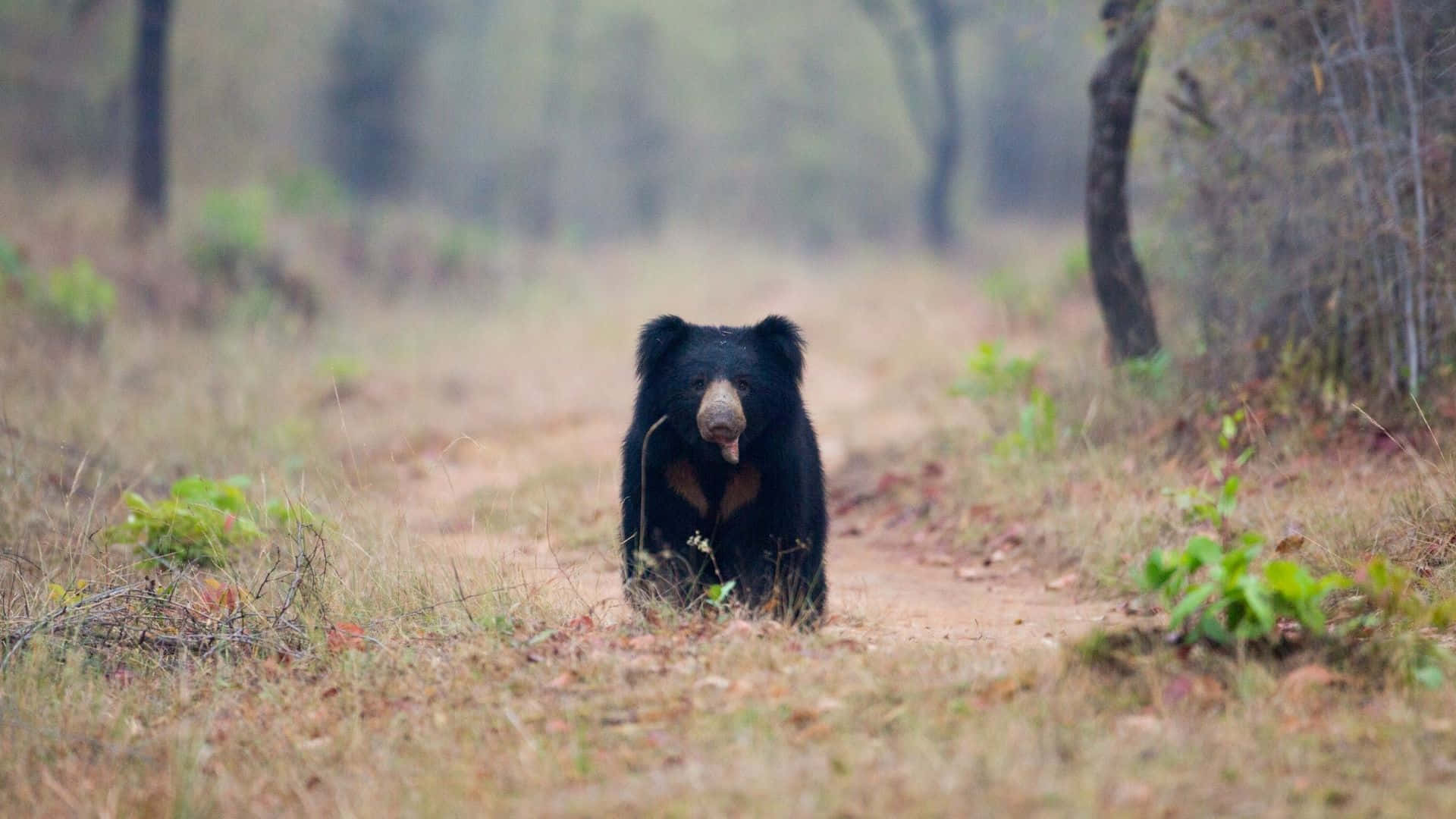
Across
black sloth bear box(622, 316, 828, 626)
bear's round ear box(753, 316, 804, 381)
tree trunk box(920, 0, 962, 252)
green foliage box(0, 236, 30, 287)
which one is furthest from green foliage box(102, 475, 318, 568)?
tree trunk box(920, 0, 962, 252)

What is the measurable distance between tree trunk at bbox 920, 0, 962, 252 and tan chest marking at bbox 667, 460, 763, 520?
2030cm

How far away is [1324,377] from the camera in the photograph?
654 cm

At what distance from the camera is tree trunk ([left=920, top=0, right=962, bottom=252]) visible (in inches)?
930

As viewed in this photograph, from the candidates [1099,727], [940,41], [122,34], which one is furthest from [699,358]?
[940,41]

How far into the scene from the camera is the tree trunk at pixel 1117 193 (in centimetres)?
734

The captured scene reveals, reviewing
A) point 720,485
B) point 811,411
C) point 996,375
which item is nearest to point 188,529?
point 720,485

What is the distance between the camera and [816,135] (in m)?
34.1

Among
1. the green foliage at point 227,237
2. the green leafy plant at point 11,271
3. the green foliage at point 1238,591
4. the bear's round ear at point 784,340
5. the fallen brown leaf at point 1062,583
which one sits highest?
the green foliage at point 227,237

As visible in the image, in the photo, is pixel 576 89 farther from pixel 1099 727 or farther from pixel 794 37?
pixel 1099 727

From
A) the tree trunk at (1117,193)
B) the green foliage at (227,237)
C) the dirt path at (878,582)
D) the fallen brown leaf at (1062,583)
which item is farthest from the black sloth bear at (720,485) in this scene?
the green foliage at (227,237)

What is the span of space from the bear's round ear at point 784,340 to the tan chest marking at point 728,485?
0.41m

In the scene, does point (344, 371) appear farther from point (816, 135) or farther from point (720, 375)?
point (816, 135)

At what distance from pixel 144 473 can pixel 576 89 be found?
1092 inches

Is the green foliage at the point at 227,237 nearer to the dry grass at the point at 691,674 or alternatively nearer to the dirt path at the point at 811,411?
the dirt path at the point at 811,411
